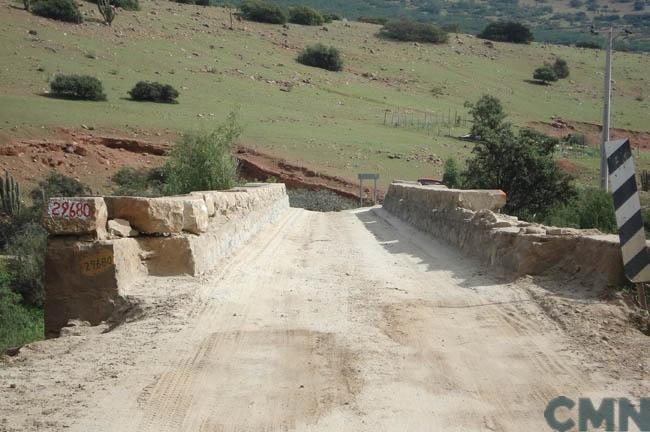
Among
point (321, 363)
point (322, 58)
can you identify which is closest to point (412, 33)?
point (322, 58)

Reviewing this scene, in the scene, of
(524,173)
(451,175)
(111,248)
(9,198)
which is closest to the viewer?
(111,248)

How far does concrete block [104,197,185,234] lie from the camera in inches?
334

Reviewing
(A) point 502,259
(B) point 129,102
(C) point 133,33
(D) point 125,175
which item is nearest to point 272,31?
(C) point 133,33

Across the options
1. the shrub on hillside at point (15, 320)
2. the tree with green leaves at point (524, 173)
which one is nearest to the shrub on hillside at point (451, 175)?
the tree with green leaves at point (524, 173)

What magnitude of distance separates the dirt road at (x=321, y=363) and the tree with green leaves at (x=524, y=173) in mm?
17731

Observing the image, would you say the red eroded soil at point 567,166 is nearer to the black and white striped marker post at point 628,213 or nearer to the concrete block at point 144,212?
the black and white striped marker post at point 628,213

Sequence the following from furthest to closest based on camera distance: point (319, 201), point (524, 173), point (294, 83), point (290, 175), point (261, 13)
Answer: point (261, 13) < point (294, 83) < point (290, 175) < point (319, 201) < point (524, 173)

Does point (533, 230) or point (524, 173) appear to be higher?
point (533, 230)

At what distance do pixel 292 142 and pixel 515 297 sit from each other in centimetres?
3813

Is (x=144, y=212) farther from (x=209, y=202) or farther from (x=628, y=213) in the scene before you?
(x=628, y=213)

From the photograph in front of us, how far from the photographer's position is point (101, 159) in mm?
39625

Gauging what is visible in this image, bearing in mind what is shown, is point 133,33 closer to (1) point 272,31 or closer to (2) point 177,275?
(1) point 272,31

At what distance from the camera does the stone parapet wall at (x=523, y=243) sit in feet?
24.2

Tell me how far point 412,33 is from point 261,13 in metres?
17.5
